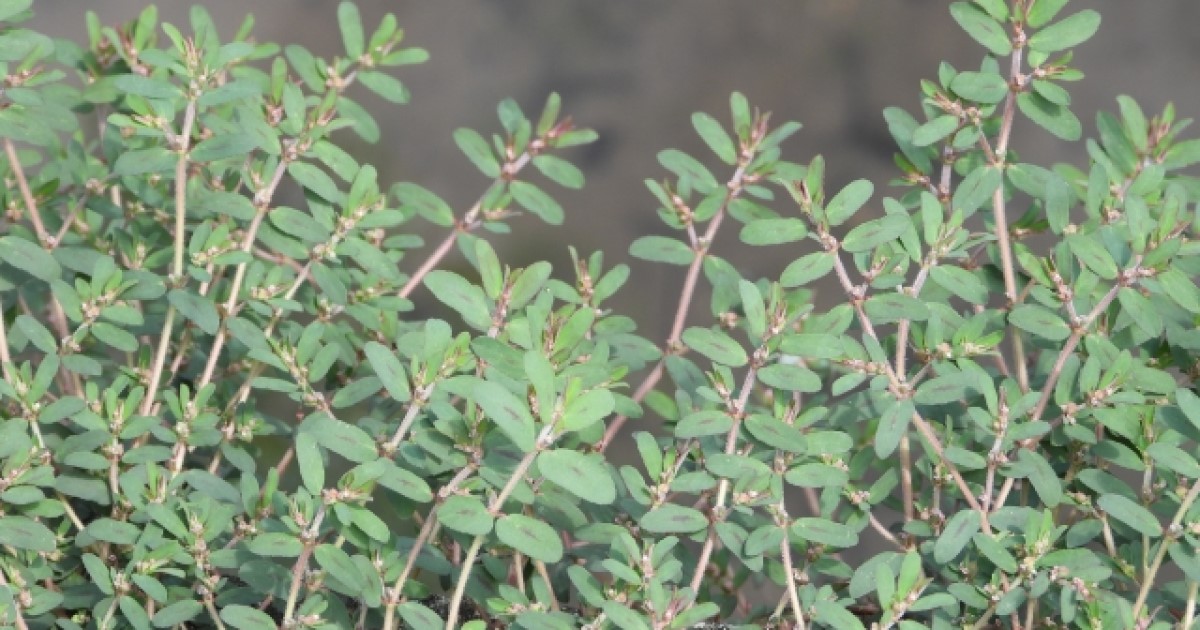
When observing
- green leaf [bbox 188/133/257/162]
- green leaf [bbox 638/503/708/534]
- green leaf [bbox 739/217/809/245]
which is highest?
green leaf [bbox 739/217/809/245]

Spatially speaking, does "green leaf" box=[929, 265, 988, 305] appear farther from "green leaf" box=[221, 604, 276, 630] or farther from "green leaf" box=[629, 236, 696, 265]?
"green leaf" box=[221, 604, 276, 630]

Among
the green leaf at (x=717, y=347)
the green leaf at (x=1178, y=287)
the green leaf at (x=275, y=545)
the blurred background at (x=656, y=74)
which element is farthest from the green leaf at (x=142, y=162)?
the blurred background at (x=656, y=74)

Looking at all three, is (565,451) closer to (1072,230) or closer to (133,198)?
(1072,230)

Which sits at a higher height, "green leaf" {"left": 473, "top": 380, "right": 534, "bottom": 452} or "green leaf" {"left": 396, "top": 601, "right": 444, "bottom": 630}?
"green leaf" {"left": 473, "top": 380, "right": 534, "bottom": 452}

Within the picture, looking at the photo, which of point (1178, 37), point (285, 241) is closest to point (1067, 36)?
point (285, 241)

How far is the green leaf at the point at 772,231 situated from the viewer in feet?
3.79

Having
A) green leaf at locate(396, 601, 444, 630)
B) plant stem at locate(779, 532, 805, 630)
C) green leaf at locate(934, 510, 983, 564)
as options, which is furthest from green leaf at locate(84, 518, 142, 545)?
green leaf at locate(934, 510, 983, 564)

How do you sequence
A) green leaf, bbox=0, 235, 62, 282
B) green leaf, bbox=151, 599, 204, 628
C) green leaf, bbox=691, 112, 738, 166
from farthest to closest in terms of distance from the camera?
green leaf, bbox=691, 112, 738, 166 → green leaf, bbox=0, 235, 62, 282 → green leaf, bbox=151, 599, 204, 628

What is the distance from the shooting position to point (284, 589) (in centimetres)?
114

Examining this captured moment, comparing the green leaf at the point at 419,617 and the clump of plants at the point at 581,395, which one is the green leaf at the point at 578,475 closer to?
the clump of plants at the point at 581,395

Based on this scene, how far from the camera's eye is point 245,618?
1.08m

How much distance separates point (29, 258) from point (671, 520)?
590mm

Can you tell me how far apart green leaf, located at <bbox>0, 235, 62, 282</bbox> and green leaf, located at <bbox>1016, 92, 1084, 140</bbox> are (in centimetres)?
82

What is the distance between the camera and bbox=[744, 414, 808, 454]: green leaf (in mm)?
1082
